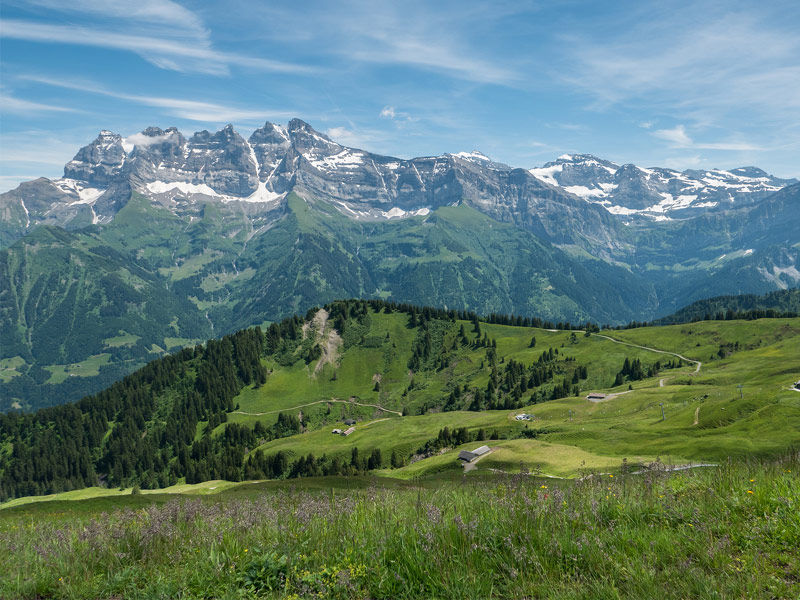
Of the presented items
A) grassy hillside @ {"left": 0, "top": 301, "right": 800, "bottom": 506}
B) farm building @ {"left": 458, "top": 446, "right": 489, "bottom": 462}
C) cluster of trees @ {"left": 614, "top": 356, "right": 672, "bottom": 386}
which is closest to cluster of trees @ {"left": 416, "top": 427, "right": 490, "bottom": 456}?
grassy hillside @ {"left": 0, "top": 301, "right": 800, "bottom": 506}

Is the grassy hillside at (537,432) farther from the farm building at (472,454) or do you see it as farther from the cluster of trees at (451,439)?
the farm building at (472,454)

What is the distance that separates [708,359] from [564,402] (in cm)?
8786

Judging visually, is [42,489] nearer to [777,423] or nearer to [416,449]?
[416,449]

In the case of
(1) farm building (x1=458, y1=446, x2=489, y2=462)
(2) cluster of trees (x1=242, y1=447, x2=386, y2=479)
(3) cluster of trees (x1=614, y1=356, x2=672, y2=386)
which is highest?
(1) farm building (x1=458, y1=446, x2=489, y2=462)

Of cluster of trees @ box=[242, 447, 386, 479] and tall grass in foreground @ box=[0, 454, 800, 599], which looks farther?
cluster of trees @ box=[242, 447, 386, 479]

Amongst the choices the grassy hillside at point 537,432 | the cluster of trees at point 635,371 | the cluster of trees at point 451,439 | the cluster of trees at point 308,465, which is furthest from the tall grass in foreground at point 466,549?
the cluster of trees at point 635,371

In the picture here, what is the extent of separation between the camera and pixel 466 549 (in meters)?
6.94

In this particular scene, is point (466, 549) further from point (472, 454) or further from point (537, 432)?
point (537, 432)

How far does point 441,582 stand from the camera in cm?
638

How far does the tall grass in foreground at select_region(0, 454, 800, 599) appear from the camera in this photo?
6039mm

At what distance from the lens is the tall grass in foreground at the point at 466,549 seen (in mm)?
6039

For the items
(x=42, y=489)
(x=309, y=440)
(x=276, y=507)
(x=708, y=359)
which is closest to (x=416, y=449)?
(x=309, y=440)

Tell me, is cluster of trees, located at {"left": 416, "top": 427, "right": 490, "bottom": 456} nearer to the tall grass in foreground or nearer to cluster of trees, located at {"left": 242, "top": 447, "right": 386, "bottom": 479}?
cluster of trees, located at {"left": 242, "top": 447, "right": 386, "bottom": 479}

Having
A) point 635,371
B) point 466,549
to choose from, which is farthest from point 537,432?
point 466,549
